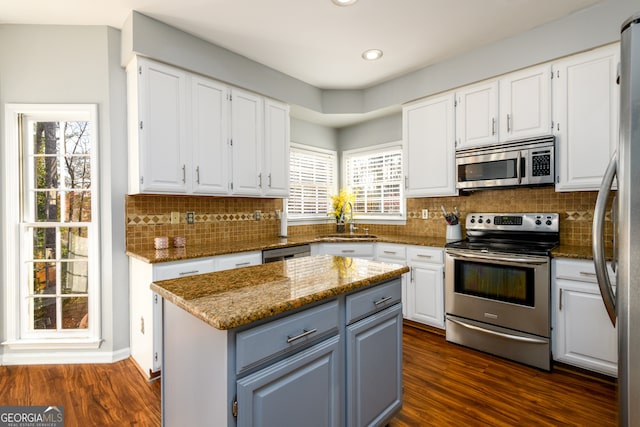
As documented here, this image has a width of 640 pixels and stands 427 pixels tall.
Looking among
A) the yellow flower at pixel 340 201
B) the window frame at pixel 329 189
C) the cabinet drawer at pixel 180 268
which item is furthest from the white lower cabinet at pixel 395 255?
the cabinet drawer at pixel 180 268

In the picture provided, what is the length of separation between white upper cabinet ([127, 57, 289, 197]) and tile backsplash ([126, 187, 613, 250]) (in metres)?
0.32

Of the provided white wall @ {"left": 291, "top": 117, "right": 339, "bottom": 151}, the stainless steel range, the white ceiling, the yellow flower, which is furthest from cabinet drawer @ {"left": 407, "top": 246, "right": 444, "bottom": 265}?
white wall @ {"left": 291, "top": 117, "right": 339, "bottom": 151}

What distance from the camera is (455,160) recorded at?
3225 mm

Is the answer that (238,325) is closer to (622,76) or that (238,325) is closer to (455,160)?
(622,76)

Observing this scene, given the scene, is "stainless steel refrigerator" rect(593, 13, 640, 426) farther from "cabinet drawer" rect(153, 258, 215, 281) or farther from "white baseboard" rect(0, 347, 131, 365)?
"white baseboard" rect(0, 347, 131, 365)

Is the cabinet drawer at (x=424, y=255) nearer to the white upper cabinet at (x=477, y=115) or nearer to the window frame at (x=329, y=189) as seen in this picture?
the white upper cabinet at (x=477, y=115)

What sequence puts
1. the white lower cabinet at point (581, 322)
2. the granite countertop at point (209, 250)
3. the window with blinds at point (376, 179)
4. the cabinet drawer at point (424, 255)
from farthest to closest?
the window with blinds at point (376, 179), the cabinet drawer at point (424, 255), the granite countertop at point (209, 250), the white lower cabinet at point (581, 322)

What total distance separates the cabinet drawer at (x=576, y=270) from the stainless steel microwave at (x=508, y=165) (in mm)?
687

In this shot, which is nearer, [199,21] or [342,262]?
[342,262]

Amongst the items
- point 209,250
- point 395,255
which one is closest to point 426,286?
point 395,255

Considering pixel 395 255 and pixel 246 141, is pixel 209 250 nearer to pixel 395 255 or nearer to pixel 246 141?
pixel 246 141

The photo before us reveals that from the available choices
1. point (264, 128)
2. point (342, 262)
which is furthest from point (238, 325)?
point (264, 128)

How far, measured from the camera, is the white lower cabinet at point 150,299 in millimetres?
2312

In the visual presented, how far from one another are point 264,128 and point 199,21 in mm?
1112
